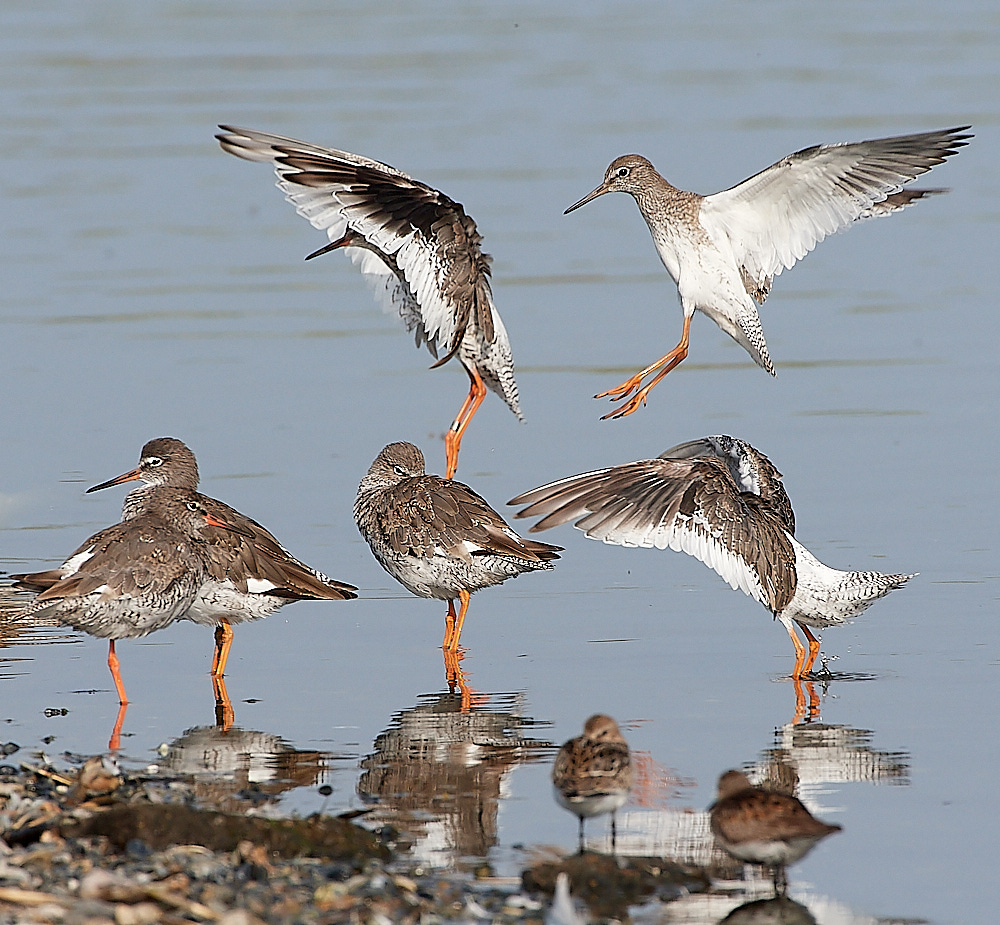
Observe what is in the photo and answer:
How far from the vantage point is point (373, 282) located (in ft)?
39.8

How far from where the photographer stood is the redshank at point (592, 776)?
6.02 meters

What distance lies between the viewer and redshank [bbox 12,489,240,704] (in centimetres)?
780

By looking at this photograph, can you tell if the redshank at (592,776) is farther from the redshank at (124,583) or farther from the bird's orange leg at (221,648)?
the bird's orange leg at (221,648)

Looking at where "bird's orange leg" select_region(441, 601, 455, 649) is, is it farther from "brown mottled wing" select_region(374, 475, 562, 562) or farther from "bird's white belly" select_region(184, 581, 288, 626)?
"bird's white belly" select_region(184, 581, 288, 626)

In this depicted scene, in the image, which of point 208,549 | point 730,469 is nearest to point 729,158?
point 730,469

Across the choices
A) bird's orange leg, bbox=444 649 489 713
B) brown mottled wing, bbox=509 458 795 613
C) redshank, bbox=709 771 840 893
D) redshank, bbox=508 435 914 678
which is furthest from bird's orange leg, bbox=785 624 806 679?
redshank, bbox=709 771 840 893

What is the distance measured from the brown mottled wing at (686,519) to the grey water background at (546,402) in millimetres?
476

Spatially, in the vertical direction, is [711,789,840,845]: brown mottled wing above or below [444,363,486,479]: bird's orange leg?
below

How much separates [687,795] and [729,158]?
13.7 meters

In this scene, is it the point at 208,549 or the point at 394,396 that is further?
the point at 394,396

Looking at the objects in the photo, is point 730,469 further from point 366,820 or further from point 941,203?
point 941,203

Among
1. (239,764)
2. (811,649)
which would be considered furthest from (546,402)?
(239,764)

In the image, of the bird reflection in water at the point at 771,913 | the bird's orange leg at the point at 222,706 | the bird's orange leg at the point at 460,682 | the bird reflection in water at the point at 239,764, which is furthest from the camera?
the bird's orange leg at the point at 460,682

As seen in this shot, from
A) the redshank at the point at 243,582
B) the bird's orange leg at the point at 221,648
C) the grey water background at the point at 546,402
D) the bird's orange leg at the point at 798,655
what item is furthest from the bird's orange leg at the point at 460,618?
the bird's orange leg at the point at 798,655
